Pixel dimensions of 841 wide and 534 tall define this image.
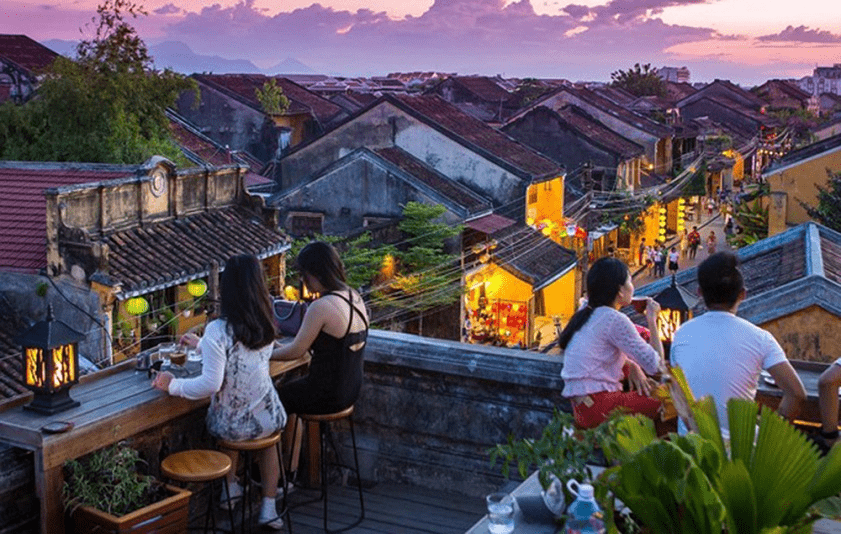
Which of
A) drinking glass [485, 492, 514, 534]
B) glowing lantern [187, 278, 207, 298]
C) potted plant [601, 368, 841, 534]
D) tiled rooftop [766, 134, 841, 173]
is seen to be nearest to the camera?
potted plant [601, 368, 841, 534]

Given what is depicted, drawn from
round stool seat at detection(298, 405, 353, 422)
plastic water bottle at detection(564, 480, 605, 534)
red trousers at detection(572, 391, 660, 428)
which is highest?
plastic water bottle at detection(564, 480, 605, 534)

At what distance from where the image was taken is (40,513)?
478 centimetres

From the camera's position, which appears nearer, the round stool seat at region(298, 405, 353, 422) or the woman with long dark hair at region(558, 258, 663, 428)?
the woman with long dark hair at region(558, 258, 663, 428)

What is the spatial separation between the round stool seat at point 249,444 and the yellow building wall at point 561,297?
89.8 ft

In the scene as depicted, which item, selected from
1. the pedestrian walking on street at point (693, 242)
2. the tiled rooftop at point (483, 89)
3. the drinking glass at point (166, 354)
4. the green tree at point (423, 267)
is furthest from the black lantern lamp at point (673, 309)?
the tiled rooftop at point (483, 89)

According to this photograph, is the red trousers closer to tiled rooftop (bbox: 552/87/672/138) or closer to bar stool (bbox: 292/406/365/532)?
bar stool (bbox: 292/406/365/532)

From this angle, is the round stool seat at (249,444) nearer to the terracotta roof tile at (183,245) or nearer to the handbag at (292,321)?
the handbag at (292,321)

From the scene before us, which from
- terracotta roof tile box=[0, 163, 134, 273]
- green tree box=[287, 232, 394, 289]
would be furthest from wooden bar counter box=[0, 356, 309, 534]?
green tree box=[287, 232, 394, 289]

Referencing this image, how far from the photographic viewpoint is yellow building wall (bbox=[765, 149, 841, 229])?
25469 millimetres

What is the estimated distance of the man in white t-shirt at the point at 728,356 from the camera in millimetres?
4645

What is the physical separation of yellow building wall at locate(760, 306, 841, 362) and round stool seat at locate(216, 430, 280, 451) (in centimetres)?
700

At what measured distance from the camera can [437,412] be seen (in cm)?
630

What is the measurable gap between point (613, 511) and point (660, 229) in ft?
141

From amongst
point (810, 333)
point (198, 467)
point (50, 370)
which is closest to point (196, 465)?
point (198, 467)
